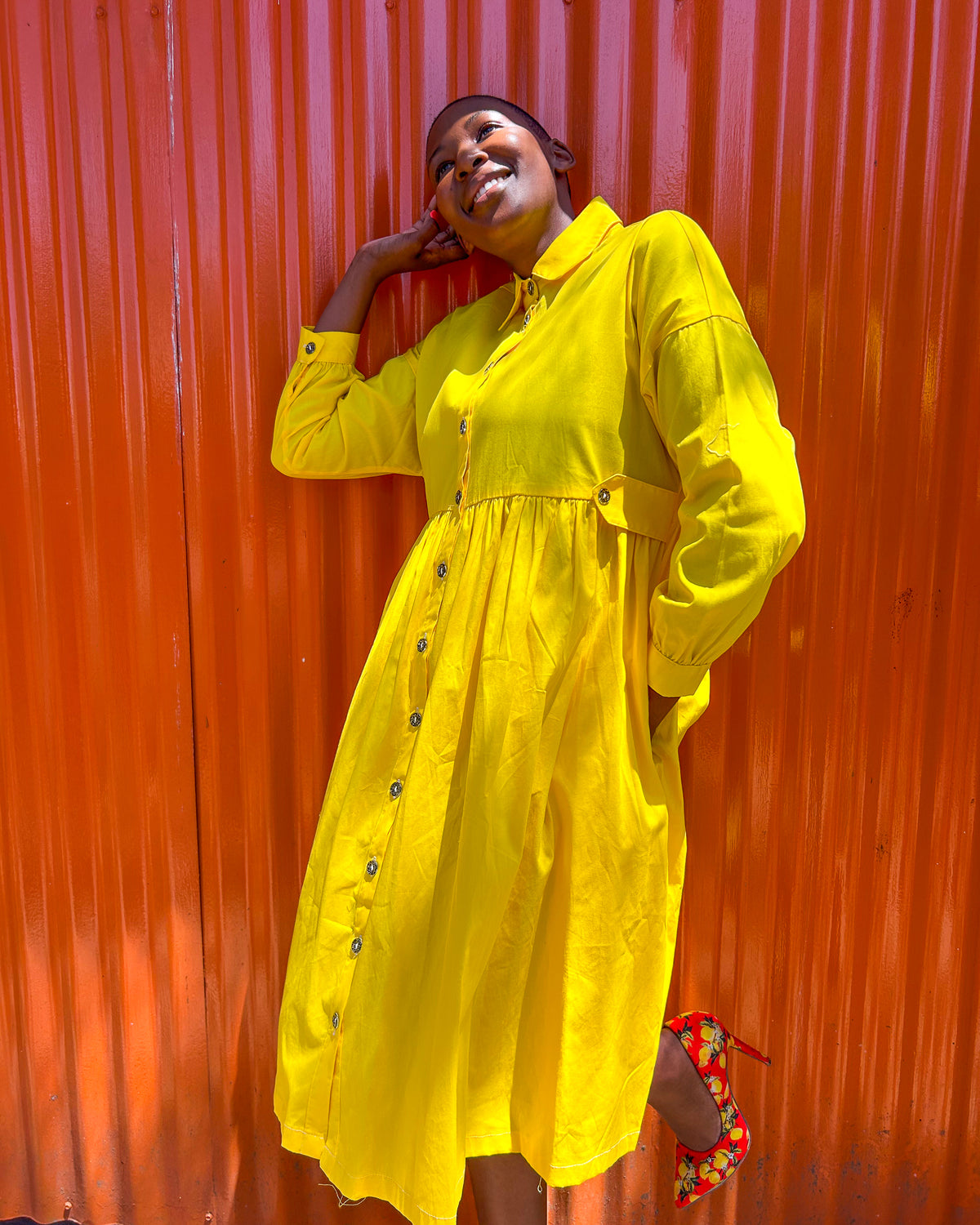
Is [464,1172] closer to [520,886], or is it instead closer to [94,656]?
[520,886]

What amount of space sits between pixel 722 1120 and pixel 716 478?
1.30 metres

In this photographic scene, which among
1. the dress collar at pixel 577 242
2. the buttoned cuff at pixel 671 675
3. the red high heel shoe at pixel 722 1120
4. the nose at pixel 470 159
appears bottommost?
the red high heel shoe at pixel 722 1120

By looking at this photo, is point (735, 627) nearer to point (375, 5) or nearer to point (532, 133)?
point (532, 133)

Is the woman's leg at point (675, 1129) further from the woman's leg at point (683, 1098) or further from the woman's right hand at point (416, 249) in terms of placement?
the woman's right hand at point (416, 249)

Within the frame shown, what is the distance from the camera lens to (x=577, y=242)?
1554 mm

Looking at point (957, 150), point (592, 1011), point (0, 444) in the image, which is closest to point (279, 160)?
point (0, 444)

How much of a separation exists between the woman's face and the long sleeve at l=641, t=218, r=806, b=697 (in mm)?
371

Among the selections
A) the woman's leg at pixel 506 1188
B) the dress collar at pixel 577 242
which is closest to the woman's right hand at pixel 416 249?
the dress collar at pixel 577 242

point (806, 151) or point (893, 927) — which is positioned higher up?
point (806, 151)

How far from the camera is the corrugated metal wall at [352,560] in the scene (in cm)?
180

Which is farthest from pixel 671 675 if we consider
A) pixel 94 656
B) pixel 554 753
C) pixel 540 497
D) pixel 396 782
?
pixel 94 656

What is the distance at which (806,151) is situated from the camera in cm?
178

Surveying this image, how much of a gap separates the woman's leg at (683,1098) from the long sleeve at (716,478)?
80cm

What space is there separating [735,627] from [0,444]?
1689 millimetres
